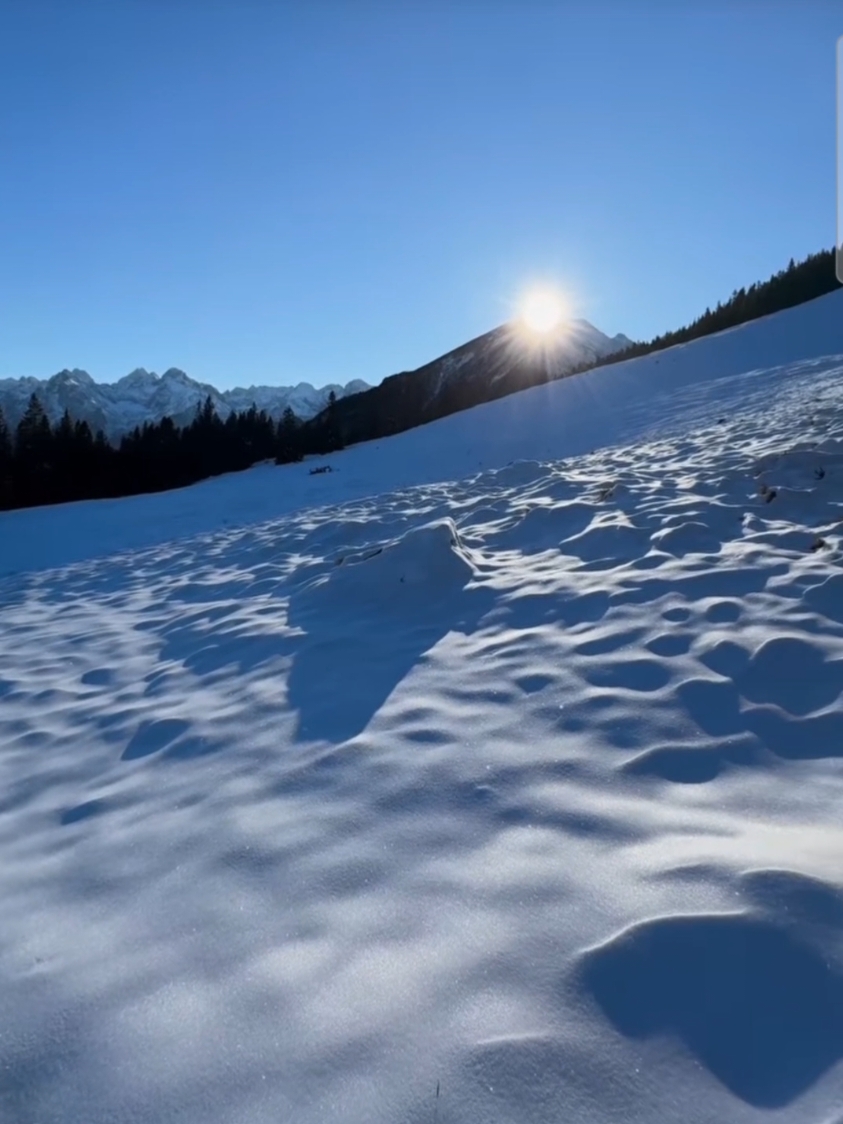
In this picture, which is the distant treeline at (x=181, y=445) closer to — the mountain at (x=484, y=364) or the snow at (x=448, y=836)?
the snow at (x=448, y=836)

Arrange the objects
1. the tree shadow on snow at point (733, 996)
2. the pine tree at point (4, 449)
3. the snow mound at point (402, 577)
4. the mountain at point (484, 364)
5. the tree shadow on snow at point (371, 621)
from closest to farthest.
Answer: the tree shadow on snow at point (733, 996) < the tree shadow on snow at point (371, 621) < the snow mound at point (402, 577) < the pine tree at point (4, 449) < the mountain at point (484, 364)

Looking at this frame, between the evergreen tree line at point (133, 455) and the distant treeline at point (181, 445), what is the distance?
0.12 feet

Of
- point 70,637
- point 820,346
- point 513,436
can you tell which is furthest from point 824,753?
point 820,346

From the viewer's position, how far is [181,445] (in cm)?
2922

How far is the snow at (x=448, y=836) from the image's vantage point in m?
1.73

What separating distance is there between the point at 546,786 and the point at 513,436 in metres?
16.5

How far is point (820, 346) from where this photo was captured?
717 inches

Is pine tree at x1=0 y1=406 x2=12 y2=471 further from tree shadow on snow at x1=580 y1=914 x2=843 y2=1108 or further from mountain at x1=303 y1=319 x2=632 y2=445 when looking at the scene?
mountain at x1=303 y1=319 x2=632 y2=445

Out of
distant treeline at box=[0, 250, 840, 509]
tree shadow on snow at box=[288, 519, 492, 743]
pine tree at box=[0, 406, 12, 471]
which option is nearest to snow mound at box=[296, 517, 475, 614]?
tree shadow on snow at box=[288, 519, 492, 743]

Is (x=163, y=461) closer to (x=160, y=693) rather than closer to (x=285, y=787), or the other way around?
(x=160, y=693)

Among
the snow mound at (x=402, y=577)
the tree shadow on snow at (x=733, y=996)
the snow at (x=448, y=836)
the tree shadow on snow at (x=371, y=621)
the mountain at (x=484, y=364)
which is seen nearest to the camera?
the tree shadow on snow at (x=733, y=996)

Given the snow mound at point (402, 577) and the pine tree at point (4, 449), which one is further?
the pine tree at point (4, 449)

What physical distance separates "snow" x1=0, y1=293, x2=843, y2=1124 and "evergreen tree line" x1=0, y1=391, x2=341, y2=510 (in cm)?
1954

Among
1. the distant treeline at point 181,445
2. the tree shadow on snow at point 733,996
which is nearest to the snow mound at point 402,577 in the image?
the tree shadow on snow at point 733,996
